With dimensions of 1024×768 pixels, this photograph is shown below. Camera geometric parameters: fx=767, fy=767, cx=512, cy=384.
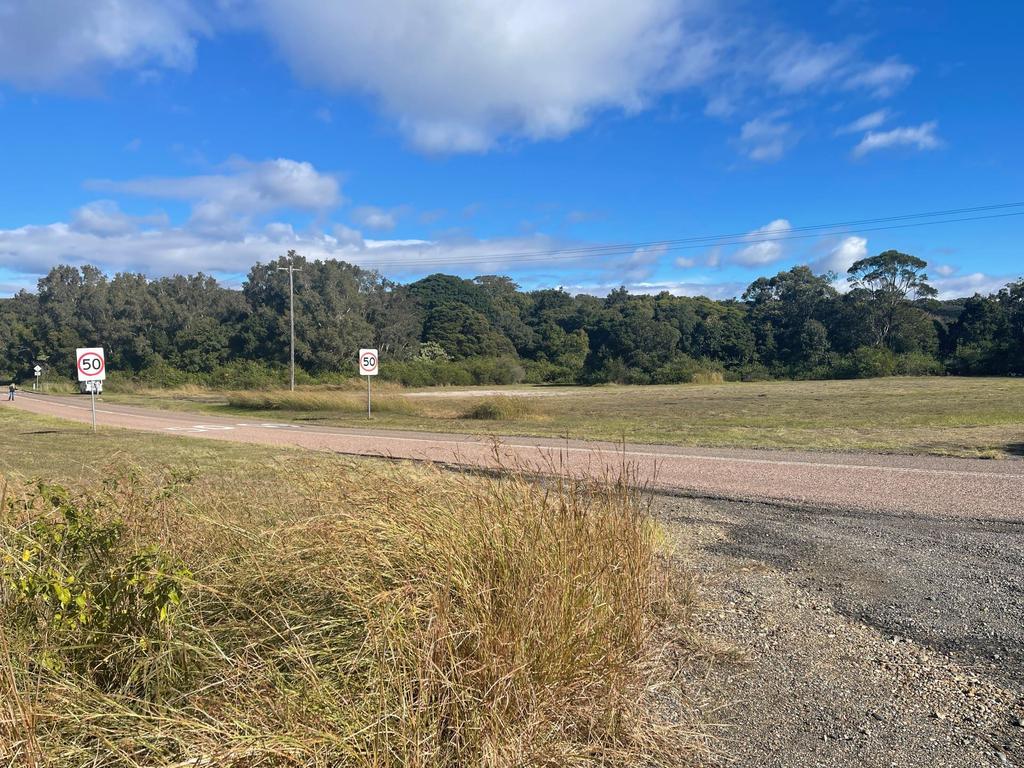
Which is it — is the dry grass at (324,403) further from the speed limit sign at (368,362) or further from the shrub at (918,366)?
the shrub at (918,366)

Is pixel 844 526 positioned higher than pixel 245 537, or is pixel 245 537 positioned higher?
pixel 245 537

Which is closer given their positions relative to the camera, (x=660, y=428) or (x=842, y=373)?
(x=660, y=428)

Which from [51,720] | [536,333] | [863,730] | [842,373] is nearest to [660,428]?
[863,730]

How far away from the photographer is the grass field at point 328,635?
2.67 meters

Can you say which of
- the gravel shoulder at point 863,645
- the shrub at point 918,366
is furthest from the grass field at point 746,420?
the shrub at point 918,366

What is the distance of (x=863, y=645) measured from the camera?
4.42 m

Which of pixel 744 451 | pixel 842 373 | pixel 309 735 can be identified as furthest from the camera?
pixel 842 373

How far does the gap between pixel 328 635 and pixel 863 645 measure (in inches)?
122

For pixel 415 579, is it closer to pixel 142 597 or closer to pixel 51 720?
pixel 142 597

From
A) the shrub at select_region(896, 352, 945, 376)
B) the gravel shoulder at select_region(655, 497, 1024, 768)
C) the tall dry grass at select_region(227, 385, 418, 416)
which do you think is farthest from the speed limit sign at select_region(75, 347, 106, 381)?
the shrub at select_region(896, 352, 945, 376)

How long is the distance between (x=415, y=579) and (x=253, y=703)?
777mm

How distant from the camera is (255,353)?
71875 millimetres

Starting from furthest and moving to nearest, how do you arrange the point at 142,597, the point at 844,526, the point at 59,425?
the point at 59,425, the point at 844,526, the point at 142,597

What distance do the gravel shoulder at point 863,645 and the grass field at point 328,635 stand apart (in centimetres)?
47
